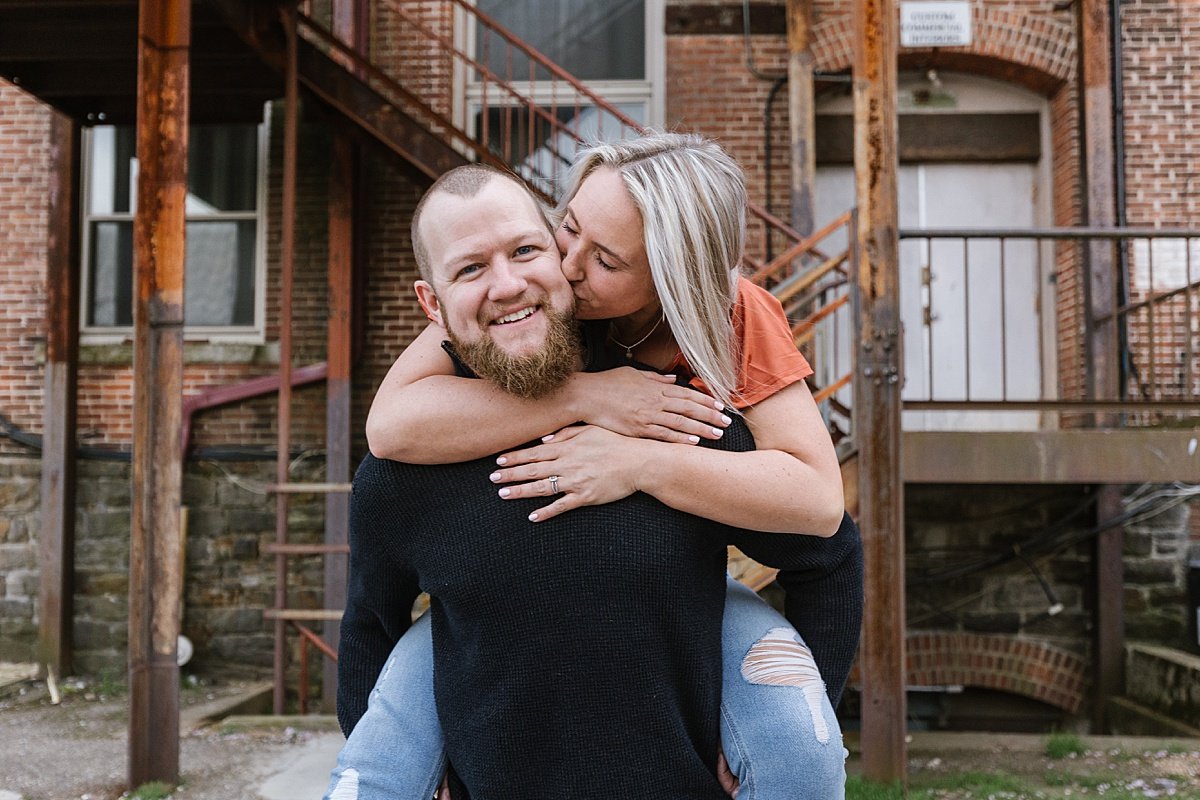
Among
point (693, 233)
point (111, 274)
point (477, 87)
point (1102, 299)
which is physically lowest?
point (693, 233)

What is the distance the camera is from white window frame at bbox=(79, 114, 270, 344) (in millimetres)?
8273

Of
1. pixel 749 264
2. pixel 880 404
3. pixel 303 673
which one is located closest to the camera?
pixel 880 404

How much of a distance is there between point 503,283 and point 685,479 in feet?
1.37

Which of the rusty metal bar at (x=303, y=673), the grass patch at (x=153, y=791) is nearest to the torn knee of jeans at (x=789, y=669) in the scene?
the grass patch at (x=153, y=791)

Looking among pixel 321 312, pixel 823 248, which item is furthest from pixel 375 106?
pixel 823 248

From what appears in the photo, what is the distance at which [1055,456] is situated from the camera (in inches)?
236

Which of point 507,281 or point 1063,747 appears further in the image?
point 1063,747

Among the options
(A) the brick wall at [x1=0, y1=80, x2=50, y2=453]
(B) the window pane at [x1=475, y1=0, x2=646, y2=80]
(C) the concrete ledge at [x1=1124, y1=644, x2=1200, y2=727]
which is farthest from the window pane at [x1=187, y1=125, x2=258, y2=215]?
(C) the concrete ledge at [x1=1124, y1=644, x2=1200, y2=727]

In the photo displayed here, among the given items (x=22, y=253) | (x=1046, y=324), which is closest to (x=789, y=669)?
(x=1046, y=324)

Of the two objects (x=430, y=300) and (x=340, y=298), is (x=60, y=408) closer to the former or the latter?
(x=340, y=298)

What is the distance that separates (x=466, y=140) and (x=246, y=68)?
1571mm

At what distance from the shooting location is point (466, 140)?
6.62 m

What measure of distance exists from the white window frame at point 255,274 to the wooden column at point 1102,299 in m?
6.39

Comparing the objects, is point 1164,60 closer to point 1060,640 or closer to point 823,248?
point 823,248
